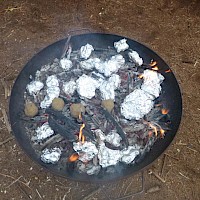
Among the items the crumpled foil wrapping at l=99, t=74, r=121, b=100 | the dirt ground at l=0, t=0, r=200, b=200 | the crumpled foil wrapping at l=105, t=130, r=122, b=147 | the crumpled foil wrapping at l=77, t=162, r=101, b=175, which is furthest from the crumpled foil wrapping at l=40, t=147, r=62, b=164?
the crumpled foil wrapping at l=99, t=74, r=121, b=100

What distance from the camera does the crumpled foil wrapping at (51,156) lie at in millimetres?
3078

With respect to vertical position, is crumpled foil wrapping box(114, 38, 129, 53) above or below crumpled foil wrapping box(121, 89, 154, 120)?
above

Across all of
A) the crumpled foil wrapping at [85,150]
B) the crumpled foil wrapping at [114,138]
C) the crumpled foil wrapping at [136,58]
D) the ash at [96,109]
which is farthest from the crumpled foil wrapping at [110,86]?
the crumpled foil wrapping at [85,150]

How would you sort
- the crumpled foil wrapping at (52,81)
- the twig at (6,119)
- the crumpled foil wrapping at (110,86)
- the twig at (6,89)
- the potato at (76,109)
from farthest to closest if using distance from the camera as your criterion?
the twig at (6,89) → the twig at (6,119) → the crumpled foil wrapping at (52,81) → the crumpled foil wrapping at (110,86) → the potato at (76,109)

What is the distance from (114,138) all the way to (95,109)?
1.22 feet

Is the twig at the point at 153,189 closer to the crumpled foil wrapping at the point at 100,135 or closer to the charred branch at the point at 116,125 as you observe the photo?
the charred branch at the point at 116,125

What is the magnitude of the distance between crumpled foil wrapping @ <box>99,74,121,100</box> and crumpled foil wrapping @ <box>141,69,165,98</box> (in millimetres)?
280

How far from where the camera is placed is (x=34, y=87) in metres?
3.45

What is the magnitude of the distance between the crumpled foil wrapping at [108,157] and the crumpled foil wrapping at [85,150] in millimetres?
63

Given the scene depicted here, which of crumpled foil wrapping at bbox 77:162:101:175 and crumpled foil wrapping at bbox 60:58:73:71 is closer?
crumpled foil wrapping at bbox 77:162:101:175

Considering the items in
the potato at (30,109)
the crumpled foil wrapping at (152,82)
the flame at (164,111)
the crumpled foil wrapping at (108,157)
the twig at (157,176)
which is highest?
the crumpled foil wrapping at (152,82)

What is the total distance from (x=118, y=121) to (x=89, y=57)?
87 centimetres

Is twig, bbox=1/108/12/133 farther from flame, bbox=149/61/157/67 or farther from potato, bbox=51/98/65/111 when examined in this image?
flame, bbox=149/61/157/67

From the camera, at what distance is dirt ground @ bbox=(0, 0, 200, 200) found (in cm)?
358
